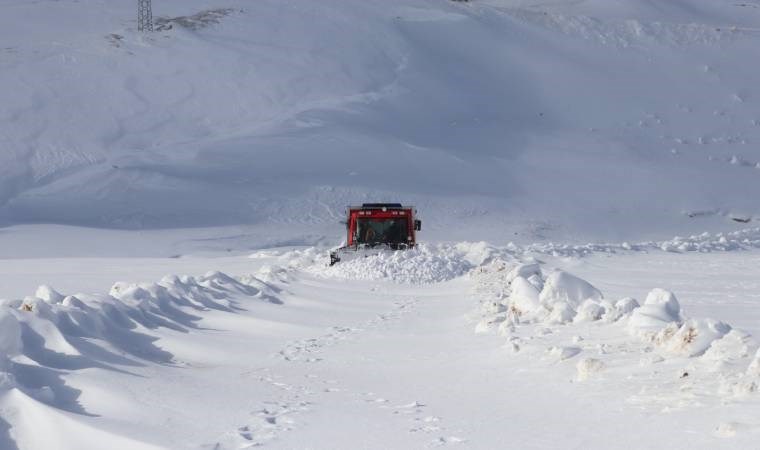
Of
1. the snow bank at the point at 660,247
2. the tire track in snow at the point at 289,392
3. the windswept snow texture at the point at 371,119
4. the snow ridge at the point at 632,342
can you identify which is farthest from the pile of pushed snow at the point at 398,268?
the windswept snow texture at the point at 371,119

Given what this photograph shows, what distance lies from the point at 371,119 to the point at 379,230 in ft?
78.9

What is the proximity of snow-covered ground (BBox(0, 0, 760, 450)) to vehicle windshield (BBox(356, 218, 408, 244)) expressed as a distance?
2.39 feet

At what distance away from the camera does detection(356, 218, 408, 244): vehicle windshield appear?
20.5 metres

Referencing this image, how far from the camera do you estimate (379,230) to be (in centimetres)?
2067

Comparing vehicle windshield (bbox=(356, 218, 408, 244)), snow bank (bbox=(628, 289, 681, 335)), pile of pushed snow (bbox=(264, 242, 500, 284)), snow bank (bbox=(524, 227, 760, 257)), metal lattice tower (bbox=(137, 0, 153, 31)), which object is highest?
metal lattice tower (bbox=(137, 0, 153, 31))

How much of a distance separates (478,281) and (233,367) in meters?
9.40

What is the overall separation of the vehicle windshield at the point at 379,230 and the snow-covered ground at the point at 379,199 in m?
0.73

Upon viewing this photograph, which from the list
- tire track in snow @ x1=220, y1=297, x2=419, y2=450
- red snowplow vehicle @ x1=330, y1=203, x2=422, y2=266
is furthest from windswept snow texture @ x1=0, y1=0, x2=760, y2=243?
tire track in snow @ x1=220, y1=297, x2=419, y2=450

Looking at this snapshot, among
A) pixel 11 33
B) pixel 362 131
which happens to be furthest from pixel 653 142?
pixel 11 33

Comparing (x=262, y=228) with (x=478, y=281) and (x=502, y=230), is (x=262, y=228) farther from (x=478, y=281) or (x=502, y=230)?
(x=478, y=281)

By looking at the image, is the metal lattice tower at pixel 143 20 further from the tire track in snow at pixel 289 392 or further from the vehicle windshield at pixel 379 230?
the tire track in snow at pixel 289 392

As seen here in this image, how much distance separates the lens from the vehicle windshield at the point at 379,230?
20547 millimetres

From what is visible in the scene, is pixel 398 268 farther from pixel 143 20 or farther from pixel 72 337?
pixel 143 20

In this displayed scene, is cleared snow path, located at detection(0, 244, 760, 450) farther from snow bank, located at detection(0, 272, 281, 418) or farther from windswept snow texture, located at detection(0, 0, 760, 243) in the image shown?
windswept snow texture, located at detection(0, 0, 760, 243)
